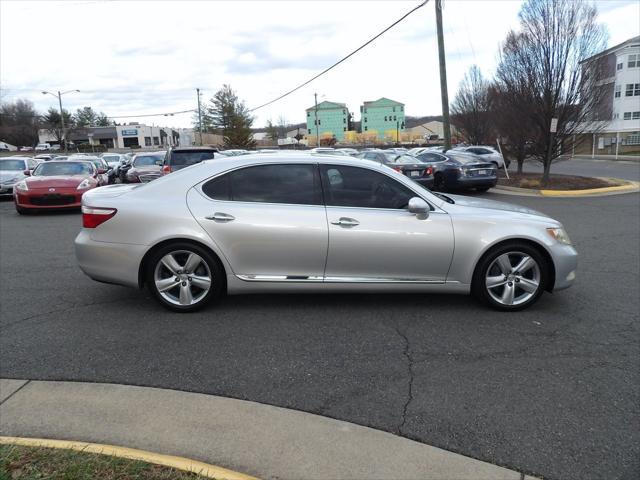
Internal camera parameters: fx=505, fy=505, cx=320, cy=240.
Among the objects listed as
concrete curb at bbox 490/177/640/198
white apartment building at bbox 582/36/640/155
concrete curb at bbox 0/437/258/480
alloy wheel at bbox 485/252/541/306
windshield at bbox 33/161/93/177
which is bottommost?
concrete curb at bbox 490/177/640/198

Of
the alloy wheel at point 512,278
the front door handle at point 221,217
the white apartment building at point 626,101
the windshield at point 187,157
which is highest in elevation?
the white apartment building at point 626,101

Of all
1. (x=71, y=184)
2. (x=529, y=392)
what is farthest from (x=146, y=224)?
(x=71, y=184)

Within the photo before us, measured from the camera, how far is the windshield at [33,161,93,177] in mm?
14573

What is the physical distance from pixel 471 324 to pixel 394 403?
5.44 ft

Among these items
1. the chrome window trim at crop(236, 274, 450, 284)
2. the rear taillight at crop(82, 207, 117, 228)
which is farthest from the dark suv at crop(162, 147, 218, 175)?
the chrome window trim at crop(236, 274, 450, 284)

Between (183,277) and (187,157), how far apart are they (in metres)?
9.58

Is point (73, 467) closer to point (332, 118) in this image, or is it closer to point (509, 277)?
point (509, 277)

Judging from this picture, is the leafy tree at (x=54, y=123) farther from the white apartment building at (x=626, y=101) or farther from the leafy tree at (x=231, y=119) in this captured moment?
the white apartment building at (x=626, y=101)

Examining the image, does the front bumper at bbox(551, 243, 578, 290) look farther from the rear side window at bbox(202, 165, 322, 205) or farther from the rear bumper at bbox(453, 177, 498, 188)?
the rear bumper at bbox(453, 177, 498, 188)

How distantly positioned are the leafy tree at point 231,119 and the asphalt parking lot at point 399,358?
56733mm

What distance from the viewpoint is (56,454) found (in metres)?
2.64

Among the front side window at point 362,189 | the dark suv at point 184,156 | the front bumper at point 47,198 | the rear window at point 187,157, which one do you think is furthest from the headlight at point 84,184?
the front side window at point 362,189

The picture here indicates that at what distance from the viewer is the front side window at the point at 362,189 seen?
16.2ft

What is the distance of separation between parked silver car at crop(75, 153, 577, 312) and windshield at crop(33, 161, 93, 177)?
1089 cm
